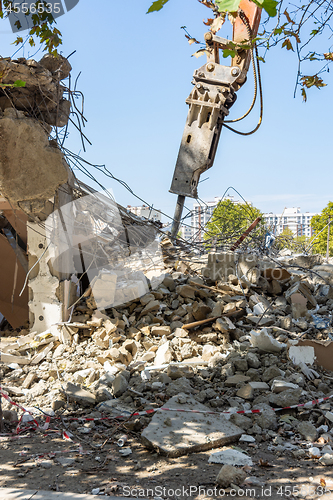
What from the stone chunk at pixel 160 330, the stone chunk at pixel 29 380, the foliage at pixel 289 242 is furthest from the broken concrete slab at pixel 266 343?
the foliage at pixel 289 242

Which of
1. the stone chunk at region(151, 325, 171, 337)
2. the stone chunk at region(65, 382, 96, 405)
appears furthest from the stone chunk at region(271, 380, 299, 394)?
the stone chunk at region(65, 382, 96, 405)

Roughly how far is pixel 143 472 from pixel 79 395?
63.0 inches

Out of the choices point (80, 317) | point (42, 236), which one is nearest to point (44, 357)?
point (80, 317)

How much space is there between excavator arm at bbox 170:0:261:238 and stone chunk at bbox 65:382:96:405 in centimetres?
289

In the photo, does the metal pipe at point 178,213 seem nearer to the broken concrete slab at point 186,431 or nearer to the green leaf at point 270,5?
the broken concrete slab at point 186,431

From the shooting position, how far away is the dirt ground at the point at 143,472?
8.74 feet

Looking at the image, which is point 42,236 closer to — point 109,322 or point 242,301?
point 109,322

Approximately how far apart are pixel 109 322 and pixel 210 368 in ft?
5.83

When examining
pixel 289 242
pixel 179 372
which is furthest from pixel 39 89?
pixel 289 242

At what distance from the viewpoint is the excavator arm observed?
6230mm

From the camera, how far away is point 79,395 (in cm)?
432

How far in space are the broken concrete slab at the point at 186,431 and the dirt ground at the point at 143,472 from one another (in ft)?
0.28

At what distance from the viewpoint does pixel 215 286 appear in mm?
6672

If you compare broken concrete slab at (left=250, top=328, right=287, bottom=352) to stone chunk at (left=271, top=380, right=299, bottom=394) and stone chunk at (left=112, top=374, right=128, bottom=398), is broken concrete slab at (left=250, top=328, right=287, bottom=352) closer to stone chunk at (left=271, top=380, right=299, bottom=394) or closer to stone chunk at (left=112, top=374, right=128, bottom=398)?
stone chunk at (left=271, top=380, right=299, bottom=394)
